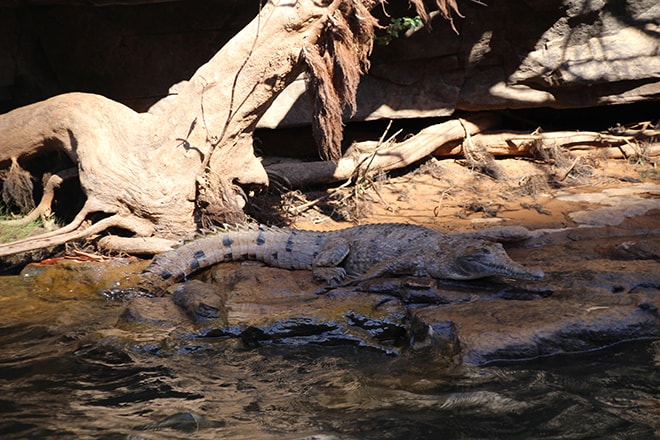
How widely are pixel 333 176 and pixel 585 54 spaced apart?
3.18 metres

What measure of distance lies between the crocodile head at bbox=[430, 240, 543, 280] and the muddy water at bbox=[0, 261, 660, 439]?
851mm

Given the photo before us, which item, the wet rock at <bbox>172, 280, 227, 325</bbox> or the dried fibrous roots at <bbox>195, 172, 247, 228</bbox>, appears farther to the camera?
the dried fibrous roots at <bbox>195, 172, 247, 228</bbox>

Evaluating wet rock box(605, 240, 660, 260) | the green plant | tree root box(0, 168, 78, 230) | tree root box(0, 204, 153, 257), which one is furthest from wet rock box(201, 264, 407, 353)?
the green plant

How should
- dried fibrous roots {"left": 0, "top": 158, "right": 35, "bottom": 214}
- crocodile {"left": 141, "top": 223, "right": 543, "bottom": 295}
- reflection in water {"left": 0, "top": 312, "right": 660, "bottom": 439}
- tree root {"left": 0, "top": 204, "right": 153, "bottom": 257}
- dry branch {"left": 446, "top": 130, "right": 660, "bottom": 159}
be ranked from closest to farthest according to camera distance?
1. reflection in water {"left": 0, "top": 312, "right": 660, "bottom": 439}
2. crocodile {"left": 141, "top": 223, "right": 543, "bottom": 295}
3. tree root {"left": 0, "top": 204, "right": 153, "bottom": 257}
4. dried fibrous roots {"left": 0, "top": 158, "right": 35, "bottom": 214}
5. dry branch {"left": 446, "top": 130, "right": 660, "bottom": 159}

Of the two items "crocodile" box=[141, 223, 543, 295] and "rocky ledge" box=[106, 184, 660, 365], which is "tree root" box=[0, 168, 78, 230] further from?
"rocky ledge" box=[106, 184, 660, 365]

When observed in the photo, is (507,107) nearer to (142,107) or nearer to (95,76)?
(142,107)

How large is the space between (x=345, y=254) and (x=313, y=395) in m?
2.04

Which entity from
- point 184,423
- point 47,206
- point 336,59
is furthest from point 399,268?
point 47,206

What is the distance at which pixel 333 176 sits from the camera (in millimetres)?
7707

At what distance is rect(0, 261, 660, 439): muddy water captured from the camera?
309cm

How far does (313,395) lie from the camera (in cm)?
348

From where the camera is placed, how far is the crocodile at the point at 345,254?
4.81 meters

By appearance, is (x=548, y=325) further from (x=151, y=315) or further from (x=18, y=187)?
(x=18, y=187)

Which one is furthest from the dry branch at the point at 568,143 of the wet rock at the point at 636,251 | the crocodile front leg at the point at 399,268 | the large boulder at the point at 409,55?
the crocodile front leg at the point at 399,268
